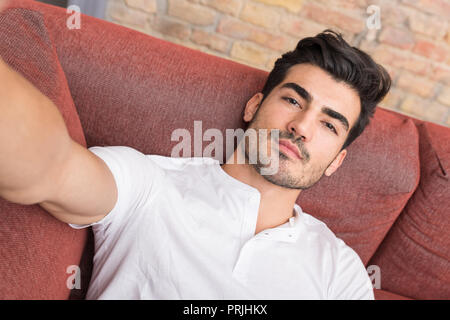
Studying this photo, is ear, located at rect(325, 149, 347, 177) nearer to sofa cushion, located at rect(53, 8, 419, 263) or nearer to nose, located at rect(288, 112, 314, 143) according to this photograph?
sofa cushion, located at rect(53, 8, 419, 263)

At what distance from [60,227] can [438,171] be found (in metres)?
1.20

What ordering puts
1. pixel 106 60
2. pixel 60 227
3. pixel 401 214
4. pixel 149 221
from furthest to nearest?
pixel 401 214 < pixel 106 60 < pixel 149 221 < pixel 60 227

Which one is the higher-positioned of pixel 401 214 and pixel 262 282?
pixel 401 214

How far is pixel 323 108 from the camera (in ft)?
3.35

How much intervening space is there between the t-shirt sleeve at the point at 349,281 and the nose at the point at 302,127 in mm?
→ 386

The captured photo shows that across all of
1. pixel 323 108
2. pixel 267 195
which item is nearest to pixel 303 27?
pixel 323 108

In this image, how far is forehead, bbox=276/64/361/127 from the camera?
40.7 inches

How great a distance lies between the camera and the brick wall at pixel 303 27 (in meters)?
1.60

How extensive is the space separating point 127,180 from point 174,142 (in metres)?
0.28

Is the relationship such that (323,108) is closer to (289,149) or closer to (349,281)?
(289,149)

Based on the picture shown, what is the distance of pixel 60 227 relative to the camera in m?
0.69

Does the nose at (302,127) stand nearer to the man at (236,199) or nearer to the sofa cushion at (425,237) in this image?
the man at (236,199)
